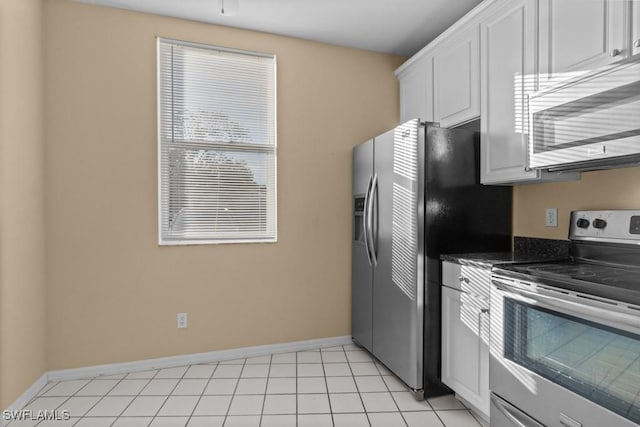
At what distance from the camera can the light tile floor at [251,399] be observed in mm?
2047

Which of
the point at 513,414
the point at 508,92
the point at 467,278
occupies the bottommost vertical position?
the point at 513,414

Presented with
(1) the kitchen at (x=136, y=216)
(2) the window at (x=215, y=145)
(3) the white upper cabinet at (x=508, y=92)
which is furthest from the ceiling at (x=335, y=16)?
(3) the white upper cabinet at (x=508, y=92)

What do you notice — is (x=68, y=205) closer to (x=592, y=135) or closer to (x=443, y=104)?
(x=443, y=104)

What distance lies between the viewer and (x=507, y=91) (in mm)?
2096

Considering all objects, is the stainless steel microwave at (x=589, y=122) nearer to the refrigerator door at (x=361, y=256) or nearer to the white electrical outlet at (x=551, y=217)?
the white electrical outlet at (x=551, y=217)

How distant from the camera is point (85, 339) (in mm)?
2598

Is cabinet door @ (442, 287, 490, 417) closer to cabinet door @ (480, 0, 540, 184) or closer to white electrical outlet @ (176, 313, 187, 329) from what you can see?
cabinet door @ (480, 0, 540, 184)

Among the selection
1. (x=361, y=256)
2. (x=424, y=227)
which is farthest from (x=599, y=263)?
(x=361, y=256)

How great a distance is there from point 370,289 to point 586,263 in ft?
4.65

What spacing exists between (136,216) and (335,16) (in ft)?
7.02

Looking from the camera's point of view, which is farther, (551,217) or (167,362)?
(167,362)

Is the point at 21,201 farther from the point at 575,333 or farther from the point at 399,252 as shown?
the point at 575,333

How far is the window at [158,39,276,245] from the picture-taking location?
9.19 feet

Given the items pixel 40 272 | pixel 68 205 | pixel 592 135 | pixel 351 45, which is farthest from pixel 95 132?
pixel 592 135
